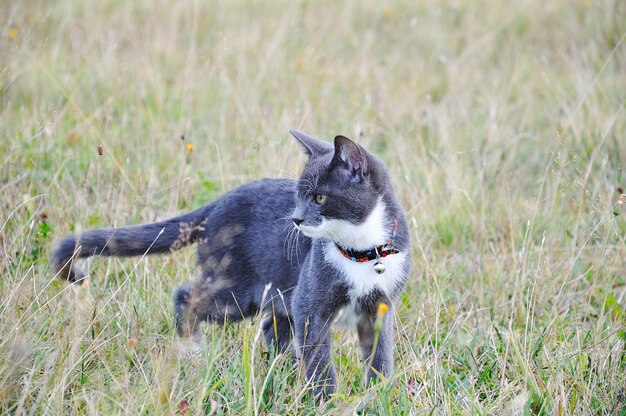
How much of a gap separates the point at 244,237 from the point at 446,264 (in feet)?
3.97

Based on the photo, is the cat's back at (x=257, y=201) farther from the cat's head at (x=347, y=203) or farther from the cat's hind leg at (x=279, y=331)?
the cat's hind leg at (x=279, y=331)

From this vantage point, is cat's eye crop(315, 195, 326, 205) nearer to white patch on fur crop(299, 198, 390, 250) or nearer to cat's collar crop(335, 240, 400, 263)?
white patch on fur crop(299, 198, 390, 250)

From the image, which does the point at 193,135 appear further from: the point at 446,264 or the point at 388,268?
the point at 388,268

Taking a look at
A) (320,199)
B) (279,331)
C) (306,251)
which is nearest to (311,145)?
(320,199)

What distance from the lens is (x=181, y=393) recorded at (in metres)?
2.49

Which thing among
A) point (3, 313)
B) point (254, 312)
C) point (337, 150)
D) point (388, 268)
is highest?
point (337, 150)

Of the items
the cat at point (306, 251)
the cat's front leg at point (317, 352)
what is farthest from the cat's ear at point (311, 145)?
the cat's front leg at point (317, 352)

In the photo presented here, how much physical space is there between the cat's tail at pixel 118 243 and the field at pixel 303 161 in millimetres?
136

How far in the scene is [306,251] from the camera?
3215 mm

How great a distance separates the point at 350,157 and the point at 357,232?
0.30m

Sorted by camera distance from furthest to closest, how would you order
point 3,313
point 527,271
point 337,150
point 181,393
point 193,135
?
point 193,135 < point 527,271 < point 337,150 < point 3,313 < point 181,393

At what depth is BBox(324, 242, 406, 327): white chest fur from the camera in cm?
289

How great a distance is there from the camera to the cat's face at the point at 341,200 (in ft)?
9.57

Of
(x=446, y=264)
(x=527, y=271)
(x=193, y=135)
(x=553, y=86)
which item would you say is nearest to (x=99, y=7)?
(x=193, y=135)
